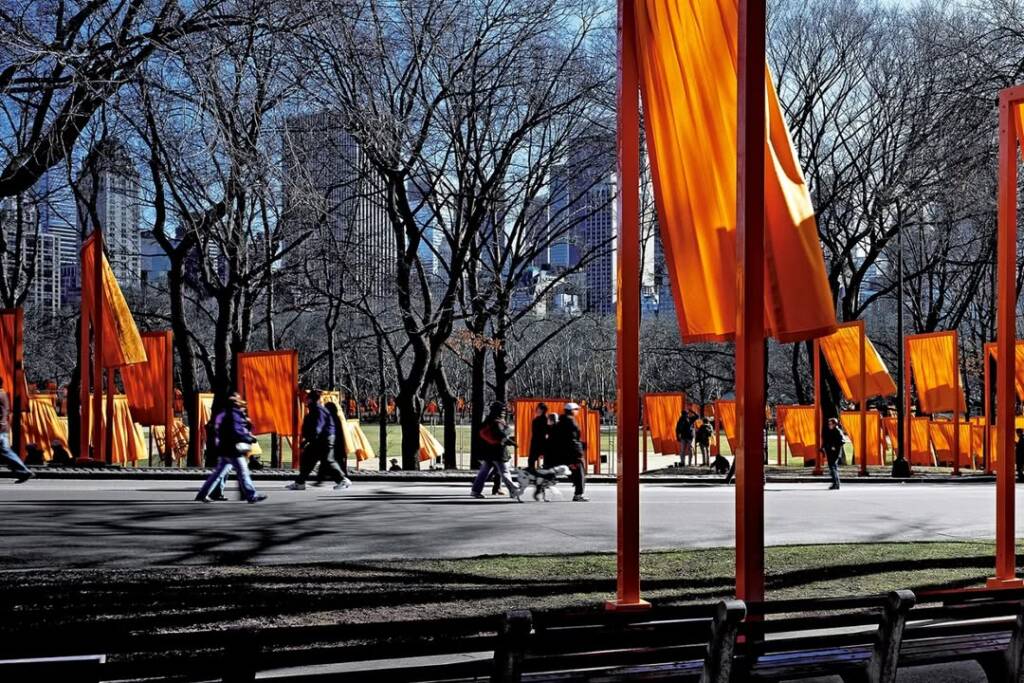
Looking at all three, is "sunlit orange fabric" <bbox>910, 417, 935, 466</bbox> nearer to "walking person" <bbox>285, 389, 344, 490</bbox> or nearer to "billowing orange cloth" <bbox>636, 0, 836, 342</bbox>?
"walking person" <bbox>285, 389, 344, 490</bbox>

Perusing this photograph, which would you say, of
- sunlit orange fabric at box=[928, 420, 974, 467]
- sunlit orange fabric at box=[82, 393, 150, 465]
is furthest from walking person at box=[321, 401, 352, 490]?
sunlit orange fabric at box=[928, 420, 974, 467]

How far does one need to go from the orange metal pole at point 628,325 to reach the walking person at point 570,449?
37.3 ft

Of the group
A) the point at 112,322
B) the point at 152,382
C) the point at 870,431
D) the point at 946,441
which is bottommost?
the point at 946,441

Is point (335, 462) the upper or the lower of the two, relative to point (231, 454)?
lower

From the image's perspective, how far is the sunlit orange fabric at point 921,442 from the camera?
37.8m

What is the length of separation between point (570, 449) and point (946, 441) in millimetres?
22722

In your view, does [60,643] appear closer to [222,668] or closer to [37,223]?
[222,668]

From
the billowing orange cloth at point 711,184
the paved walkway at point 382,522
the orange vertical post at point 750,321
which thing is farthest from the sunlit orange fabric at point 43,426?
the orange vertical post at point 750,321

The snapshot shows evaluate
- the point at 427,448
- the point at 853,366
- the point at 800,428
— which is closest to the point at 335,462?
the point at 853,366

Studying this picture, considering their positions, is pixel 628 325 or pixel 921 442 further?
pixel 921 442

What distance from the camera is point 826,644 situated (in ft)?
16.4

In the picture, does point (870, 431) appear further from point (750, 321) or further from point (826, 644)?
point (826, 644)

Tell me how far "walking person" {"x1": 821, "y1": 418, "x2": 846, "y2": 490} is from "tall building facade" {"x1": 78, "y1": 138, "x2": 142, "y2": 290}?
55.4 ft

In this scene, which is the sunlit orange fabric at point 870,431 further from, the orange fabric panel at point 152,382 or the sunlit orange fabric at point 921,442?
the orange fabric panel at point 152,382
